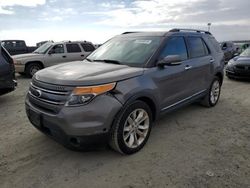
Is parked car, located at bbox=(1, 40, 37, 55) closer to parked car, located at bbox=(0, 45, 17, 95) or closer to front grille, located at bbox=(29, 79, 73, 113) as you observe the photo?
parked car, located at bbox=(0, 45, 17, 95)

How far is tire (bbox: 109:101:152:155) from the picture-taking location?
340 centimetres

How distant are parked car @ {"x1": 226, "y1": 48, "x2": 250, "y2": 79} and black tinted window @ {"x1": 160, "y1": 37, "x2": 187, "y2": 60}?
5.62 metres

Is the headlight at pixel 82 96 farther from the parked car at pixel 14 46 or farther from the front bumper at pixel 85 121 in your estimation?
the parked car at pixel 14 46

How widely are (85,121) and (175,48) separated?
234cm

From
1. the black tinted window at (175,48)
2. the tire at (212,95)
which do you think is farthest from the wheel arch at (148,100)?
the tire at (212,95)

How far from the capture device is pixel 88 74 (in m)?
3.43

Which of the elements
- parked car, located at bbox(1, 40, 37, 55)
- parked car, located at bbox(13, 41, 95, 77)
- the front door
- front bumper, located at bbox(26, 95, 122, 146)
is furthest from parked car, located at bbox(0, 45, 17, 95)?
parked car, located at bbox(1, 40, 37, 55)

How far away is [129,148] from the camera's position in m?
3.63

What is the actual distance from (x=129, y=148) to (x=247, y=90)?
590cm

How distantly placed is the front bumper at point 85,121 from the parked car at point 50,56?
7.89 meters

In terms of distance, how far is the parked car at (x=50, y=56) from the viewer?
11250 mm

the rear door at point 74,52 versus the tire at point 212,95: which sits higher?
the rear door at point 74,52

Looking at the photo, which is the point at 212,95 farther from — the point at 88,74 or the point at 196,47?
the point at 88,74

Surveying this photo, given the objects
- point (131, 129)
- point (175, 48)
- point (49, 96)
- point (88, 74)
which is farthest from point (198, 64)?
point (49, 96)
